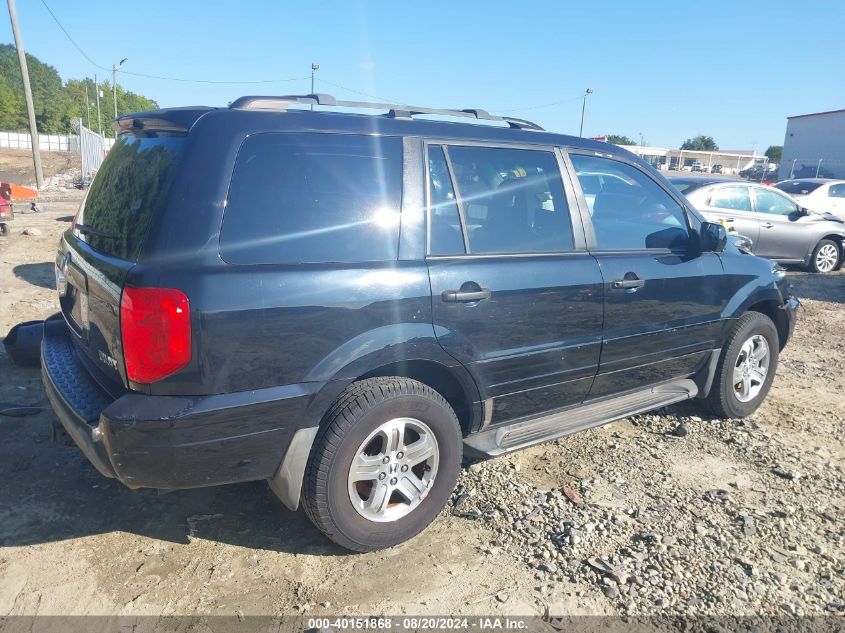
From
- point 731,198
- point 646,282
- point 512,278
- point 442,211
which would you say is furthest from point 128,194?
point 731,198

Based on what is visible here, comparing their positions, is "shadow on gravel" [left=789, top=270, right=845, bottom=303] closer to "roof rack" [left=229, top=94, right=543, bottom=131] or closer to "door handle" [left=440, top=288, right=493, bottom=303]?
"roof rack" [left=229, top=94, right=543, bottom=131]

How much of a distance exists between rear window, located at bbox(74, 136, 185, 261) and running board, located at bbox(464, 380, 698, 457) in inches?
70.1

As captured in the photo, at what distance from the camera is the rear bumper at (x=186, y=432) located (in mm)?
2377

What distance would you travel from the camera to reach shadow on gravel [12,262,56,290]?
7.66 meters

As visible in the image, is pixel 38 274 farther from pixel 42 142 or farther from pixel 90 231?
pixel 42 142

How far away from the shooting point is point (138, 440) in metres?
2.38

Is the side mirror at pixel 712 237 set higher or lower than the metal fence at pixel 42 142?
lower

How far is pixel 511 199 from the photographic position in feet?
11.0

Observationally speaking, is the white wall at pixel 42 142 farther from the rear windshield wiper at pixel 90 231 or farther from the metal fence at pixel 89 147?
the rear windshield wiper at pixel 90 231

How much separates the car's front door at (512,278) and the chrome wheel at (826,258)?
31.6 ft

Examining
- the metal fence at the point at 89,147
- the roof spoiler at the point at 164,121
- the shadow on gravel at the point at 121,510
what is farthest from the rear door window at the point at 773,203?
the metal fence at the point at 89,147

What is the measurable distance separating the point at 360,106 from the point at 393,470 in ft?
5.79

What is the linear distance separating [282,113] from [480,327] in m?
1.28

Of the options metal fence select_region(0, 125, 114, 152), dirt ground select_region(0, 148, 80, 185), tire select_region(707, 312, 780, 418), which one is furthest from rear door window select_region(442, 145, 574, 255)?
metal fence select_region(0, 125, 114, 152)
